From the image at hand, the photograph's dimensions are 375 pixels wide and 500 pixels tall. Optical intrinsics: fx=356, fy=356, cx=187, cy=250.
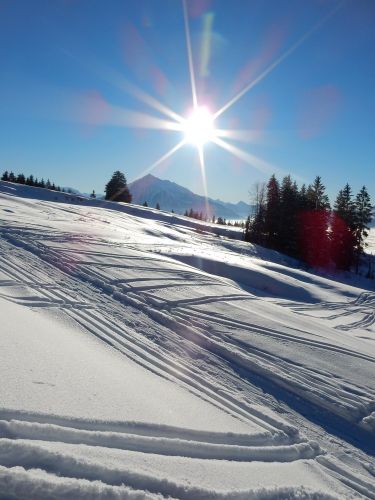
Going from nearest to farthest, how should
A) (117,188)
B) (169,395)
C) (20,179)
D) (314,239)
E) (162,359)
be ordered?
(169,395)
(162,359)
(314,239)
(117,188)
(20,179)

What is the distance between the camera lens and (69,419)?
3604 mm

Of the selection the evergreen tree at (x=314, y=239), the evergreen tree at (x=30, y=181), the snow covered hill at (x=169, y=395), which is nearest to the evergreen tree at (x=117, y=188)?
the evergreen tree at (x=30, y=181)

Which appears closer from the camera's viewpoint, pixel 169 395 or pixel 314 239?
pixel 169 395

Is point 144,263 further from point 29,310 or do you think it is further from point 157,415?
point 157,415

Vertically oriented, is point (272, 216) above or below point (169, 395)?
above

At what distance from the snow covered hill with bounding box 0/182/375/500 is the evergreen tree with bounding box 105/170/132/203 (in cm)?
4690

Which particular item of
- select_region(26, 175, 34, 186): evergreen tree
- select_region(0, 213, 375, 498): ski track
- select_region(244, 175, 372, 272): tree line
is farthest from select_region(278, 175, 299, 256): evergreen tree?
select_region(26, 175, 34, 186): evergreen tree

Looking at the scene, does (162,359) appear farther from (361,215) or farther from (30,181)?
(30,181)

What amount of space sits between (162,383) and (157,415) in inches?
33.6

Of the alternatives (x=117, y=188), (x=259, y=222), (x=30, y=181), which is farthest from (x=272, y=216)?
(x=30, y=181)

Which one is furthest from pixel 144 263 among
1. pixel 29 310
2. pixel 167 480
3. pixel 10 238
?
pixel 167 480

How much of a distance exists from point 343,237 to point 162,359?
127ft

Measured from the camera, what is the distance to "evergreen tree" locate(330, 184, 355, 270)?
1561 inches

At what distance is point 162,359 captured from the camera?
18.7 ft
